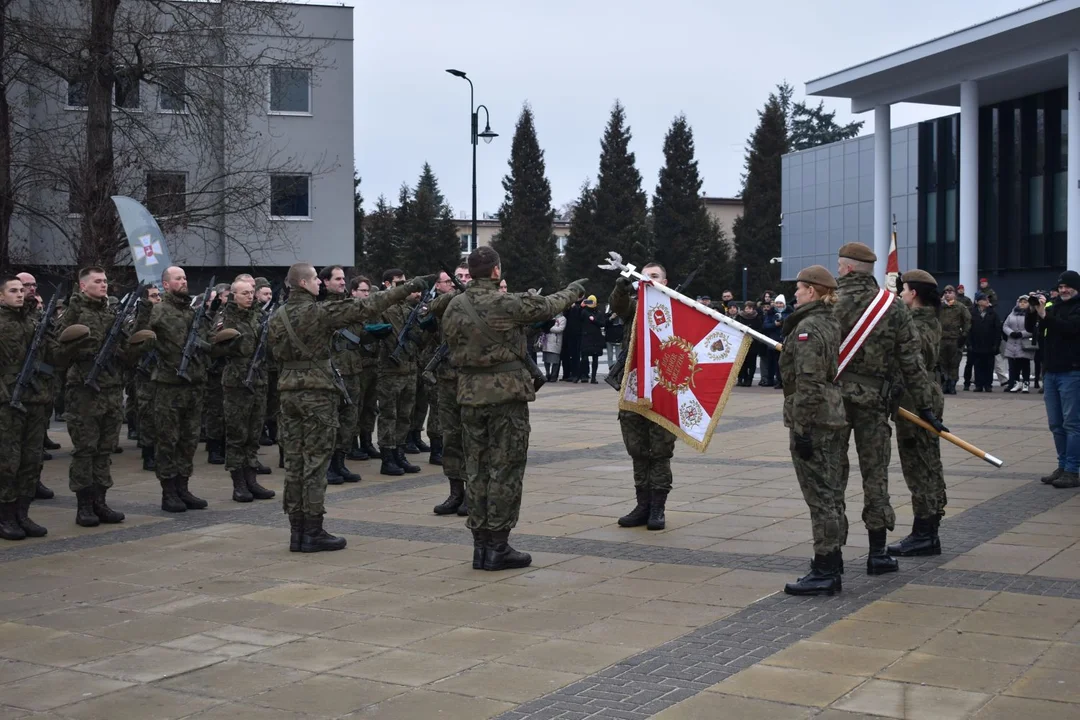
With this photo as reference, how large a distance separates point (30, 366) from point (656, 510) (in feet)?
16.2

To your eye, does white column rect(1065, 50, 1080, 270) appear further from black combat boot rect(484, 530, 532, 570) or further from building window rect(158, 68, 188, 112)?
black combat boot rect(484, 530, 532, 570)

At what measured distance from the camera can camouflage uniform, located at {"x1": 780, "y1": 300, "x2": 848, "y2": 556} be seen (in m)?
7.29

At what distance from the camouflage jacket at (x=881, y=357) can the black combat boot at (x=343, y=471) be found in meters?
6.04

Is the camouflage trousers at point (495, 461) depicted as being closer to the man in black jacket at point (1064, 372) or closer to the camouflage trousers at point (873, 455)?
the camouflage trousers at point (873, 455)

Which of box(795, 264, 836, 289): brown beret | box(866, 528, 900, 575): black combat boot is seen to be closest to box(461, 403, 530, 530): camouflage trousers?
box(795, 264, 836, 289): brown beret

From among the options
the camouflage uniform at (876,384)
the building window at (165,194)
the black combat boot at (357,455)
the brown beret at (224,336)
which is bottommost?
the black combat boot at (357,455)

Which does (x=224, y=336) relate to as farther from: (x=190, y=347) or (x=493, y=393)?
(x=493, y=393)

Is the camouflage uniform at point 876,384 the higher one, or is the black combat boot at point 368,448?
the camouflage uniform at point 876,384

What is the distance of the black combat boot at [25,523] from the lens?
32.0ft

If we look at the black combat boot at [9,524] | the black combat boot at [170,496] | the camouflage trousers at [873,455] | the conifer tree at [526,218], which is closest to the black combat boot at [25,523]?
the black combat boot at [9,524]

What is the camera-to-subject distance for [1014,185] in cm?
4047

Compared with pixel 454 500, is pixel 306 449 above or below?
above

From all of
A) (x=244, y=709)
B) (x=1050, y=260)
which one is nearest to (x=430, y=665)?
(x=244, y=709)

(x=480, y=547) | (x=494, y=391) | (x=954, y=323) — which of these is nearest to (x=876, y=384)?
(x=494, y=391)
